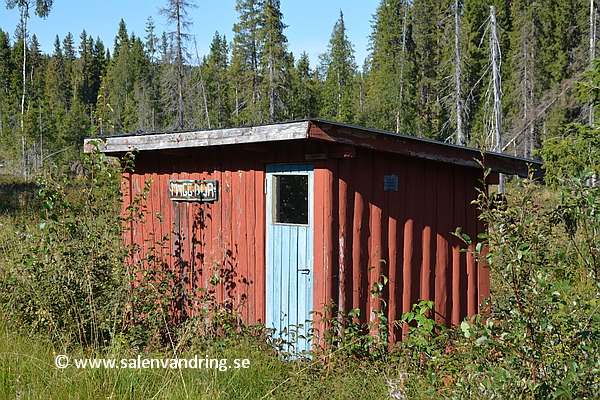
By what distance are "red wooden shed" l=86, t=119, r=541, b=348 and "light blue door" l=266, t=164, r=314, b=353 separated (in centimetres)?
1

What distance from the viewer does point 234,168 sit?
680 cm

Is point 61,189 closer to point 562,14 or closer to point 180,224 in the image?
point 180,224

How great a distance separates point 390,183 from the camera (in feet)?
21.0

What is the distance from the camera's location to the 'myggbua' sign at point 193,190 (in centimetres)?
698

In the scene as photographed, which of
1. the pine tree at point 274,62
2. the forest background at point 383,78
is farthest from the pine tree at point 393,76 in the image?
the pine tree at point 274,62

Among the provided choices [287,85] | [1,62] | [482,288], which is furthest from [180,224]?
[1,62]

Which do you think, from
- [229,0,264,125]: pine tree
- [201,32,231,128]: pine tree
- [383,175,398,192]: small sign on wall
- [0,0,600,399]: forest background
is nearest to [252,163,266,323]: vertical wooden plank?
[0,0,600,399]: forest background

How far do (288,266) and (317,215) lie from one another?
678 mm

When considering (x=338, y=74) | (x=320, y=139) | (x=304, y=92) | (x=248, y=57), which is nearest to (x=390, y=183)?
(x=320, y=139)

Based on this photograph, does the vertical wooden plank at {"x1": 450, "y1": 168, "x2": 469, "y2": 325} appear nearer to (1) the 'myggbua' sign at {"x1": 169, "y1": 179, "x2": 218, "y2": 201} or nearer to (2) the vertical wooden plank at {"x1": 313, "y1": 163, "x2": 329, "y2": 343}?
(2) the vertical wooden plank at {"x1": 313, "y1": 163, "x2": 329, "y2": 343}

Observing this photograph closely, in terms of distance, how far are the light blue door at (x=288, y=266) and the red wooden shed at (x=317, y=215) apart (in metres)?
0.01

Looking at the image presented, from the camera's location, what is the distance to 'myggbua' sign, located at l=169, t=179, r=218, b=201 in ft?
22.9

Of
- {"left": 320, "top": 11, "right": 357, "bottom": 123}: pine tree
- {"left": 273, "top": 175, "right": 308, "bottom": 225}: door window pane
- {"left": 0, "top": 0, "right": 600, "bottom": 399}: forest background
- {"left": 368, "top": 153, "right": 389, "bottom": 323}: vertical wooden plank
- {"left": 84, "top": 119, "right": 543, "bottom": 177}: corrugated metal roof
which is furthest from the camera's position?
{"left": 320, "top": 11, "right": 357, "bottom": 123}: pine tree

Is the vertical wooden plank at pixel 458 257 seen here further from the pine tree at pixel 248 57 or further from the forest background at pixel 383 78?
the pine tree at pixel 248 57
